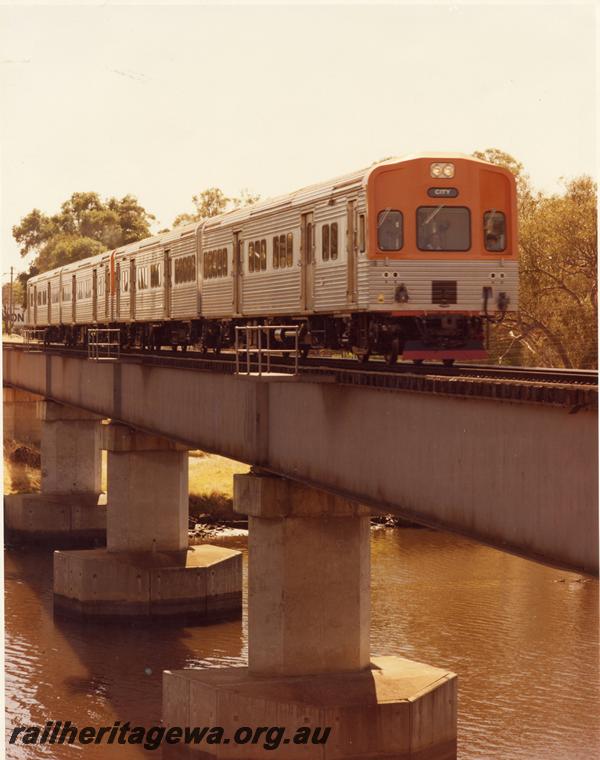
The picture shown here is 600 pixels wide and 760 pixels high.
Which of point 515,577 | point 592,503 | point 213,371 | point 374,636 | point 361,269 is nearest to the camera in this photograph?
point 592,503

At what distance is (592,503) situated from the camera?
1312 cm

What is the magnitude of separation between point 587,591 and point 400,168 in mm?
22540

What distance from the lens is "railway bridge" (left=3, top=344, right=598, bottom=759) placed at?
1437cm

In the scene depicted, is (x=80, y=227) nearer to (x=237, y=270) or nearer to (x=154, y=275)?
(x=154, y=275)

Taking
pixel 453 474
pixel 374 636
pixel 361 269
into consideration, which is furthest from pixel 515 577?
pixel 453 474

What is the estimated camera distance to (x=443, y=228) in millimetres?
23812

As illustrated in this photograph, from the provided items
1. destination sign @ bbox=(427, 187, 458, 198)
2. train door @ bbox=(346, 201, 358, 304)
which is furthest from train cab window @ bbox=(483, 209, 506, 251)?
train door @ bbox=(346, 201, 358, 304)

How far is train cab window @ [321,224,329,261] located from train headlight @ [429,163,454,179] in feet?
7.92

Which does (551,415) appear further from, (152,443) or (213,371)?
(152,443)

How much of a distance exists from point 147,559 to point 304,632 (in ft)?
54.0

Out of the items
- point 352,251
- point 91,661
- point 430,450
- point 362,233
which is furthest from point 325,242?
point 91,661

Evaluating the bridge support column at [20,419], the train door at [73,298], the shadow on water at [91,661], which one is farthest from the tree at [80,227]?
the shadow on water at [91,661]

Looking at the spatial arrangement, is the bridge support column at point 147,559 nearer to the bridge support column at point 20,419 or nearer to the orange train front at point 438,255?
the orange train front at point 438,255

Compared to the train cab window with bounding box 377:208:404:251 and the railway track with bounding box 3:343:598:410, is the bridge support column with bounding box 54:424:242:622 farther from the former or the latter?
the train cab window with bounding box 377:208:404:251
